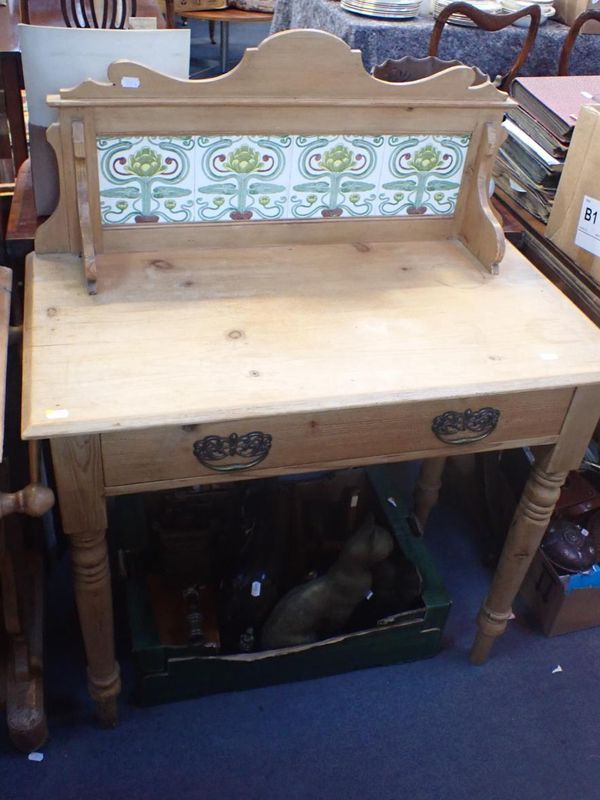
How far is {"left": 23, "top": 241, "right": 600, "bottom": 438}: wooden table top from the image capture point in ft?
3.04

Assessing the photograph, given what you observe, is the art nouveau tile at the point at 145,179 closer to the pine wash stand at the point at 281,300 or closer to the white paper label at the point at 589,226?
the pine wash stand at the point at 281,300

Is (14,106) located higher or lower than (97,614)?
higher

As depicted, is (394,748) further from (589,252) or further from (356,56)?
(356,56)

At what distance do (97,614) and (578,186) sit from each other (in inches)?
42.6

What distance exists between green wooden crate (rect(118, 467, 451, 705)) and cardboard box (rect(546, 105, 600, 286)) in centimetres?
61

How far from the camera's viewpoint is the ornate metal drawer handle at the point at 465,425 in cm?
105

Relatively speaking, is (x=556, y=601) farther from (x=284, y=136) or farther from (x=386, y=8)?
(x=386, y=8)

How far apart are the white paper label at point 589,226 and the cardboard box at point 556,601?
58 cm

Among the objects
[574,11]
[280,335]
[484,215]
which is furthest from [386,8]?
[280,335]

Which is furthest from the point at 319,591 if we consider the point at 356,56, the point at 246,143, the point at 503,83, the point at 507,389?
the point at 503,83

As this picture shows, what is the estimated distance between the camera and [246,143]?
1171 millimetres

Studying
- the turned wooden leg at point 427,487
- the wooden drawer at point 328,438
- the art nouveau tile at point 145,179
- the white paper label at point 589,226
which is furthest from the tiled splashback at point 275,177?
the turned wooden leg at point 427,487

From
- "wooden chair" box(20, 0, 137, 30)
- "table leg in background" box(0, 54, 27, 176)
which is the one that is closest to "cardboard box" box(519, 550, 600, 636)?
"table leg in background" box(0, 54, 27, 176)

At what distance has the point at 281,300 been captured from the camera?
1.13 meters
